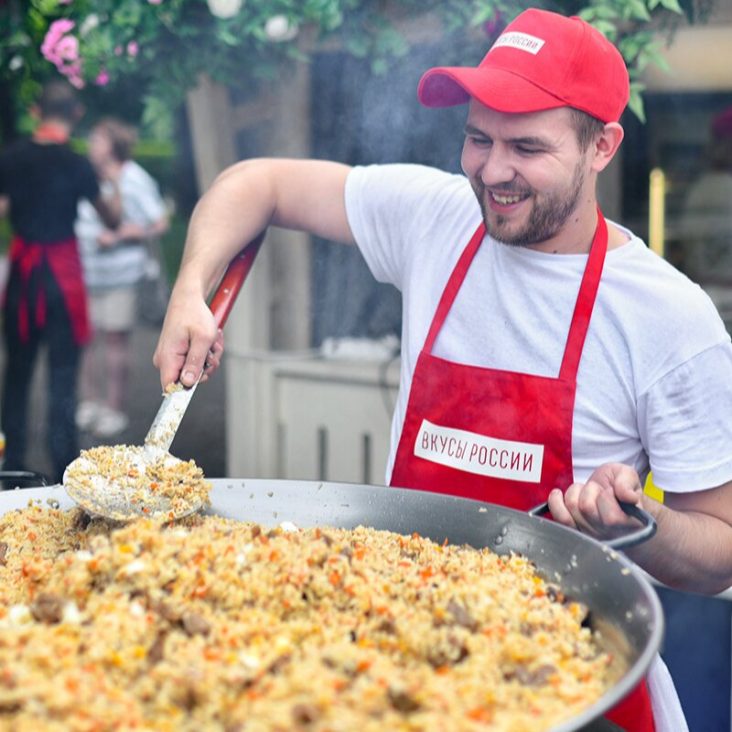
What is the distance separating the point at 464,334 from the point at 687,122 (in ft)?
7.55

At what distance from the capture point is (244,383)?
4.70 m

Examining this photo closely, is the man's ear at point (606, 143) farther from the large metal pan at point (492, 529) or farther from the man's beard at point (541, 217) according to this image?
the large metal pan at point (492, 529)

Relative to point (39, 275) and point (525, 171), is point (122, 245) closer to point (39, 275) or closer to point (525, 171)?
point (39, 275)

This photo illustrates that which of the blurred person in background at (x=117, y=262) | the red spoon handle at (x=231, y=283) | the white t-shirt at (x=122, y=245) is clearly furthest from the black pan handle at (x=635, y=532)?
the white t-shirt at (x=122, y=245)

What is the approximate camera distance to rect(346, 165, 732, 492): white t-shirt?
78.5 inches

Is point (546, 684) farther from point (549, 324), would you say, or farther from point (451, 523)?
point (549, 324)

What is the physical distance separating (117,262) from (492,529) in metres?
5.64

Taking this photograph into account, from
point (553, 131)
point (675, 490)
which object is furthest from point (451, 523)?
point (553, 131)

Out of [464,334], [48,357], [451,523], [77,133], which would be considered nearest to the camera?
[451,523]

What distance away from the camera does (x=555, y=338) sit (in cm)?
212

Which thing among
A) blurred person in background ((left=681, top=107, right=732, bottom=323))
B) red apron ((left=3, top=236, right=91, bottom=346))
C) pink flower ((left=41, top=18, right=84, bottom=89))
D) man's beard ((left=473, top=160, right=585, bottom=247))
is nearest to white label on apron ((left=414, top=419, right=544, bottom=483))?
man's beard ((left=473, top=160, right=585, bottom=247))

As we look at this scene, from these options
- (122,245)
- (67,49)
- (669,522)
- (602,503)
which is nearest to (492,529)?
(602,503)

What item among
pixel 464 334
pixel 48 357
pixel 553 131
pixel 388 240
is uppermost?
pixel 553 131

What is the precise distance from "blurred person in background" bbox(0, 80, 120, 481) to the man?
3799 millimetres
